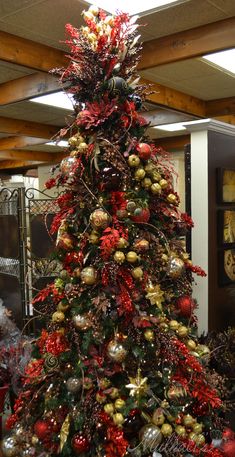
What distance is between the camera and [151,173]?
165 centimetres

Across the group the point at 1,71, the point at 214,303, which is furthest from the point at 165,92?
the point at 214,303

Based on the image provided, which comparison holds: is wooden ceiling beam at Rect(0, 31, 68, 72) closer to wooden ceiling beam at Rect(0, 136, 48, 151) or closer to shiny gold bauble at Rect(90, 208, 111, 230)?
shiny gold bauble at Rect(90, 208, 111, 230)

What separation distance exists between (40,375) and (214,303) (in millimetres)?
1307

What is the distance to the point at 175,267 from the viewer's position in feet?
5.40

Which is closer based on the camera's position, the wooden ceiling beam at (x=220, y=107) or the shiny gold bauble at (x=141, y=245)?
the shiny gold bauble at (x=141, y=245)

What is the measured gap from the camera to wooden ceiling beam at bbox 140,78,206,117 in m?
3.99

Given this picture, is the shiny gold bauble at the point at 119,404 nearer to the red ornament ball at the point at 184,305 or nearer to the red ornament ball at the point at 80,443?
the red ornament ball at the point at 80,443

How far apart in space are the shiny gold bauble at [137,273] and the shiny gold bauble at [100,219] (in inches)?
7.7

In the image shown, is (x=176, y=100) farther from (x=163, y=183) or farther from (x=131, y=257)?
(x=131, y=257)

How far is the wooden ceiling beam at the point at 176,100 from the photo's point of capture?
399cm

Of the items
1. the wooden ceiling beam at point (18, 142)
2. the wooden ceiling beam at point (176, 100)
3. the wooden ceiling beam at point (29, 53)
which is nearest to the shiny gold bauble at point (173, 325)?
the wooden ceiling beam at point (29, 53)

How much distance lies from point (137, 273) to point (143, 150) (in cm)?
47

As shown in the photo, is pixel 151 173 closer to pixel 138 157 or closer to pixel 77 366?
pixel 138 157

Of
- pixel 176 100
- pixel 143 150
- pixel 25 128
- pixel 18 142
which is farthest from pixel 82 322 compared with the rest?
pixel 18 142
